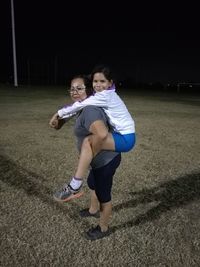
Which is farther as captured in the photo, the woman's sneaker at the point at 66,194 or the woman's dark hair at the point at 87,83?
the woman's dark hair at the point at 87,83

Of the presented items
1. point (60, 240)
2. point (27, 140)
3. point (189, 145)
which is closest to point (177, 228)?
point (60, 240)

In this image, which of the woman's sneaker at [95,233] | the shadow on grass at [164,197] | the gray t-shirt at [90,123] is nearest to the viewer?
the gray t-shirt at [90,123]

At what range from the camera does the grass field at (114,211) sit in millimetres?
3227

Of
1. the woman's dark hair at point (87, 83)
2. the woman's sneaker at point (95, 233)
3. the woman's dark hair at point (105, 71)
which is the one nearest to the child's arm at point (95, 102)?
the woman's dark hair at point (105, 71)

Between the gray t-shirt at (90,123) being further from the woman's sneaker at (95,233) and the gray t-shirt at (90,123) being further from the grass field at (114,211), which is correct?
the grass field at (114,211)

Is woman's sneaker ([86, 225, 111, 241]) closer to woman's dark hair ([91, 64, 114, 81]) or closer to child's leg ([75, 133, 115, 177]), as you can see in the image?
child's leg ([75, 133, 115, 177])

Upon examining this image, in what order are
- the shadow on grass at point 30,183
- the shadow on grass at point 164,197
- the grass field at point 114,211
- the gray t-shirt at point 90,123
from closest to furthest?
the gray t-shirt at point 90,123
the grass field at point 114,211
the shadow on grass at point 164,197
the shadow on grass at point 30,183

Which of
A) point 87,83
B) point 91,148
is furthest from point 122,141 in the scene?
point 87,83

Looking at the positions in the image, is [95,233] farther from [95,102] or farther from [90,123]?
[95,102]

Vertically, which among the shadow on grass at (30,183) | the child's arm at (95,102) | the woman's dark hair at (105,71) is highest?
the woman's dark hair at (105,71)

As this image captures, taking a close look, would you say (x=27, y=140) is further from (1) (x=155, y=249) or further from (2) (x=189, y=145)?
(1) (x=155, y=249)

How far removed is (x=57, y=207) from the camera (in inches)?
169

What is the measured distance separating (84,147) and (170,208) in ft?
6.05

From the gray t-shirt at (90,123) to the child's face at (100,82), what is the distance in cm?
24
